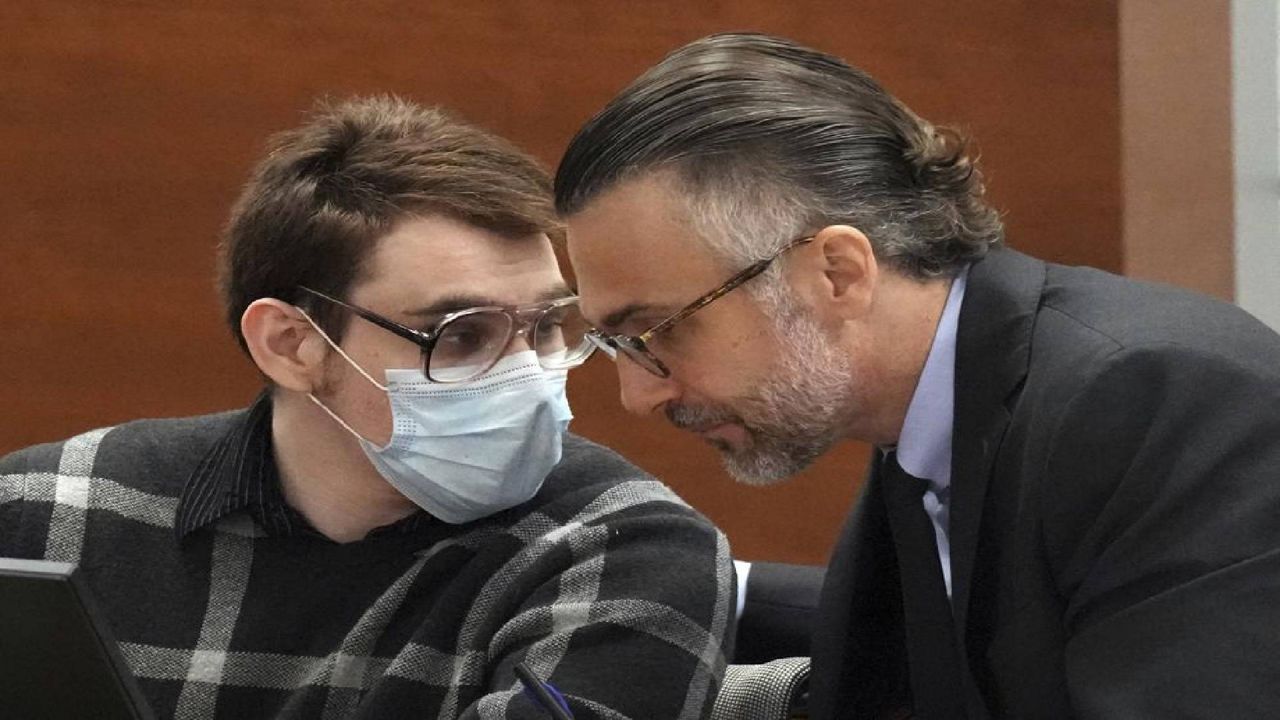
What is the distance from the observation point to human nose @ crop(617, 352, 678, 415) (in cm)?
168

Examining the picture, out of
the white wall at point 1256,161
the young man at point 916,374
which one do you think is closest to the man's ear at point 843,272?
the young man at point 916,374

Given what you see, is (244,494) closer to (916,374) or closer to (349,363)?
(349,363)

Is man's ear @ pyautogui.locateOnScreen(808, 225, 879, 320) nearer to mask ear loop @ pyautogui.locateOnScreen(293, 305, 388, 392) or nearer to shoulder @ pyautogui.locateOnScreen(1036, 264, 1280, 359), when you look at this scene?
shoulder @ pyautogui.locateOnScreen(1036, 264, 1280, 359)

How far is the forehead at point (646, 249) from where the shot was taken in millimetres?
1607

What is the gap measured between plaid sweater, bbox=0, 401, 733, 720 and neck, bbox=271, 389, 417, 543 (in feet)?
0.08

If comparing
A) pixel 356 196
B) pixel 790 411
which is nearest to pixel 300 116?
pixel 356 196

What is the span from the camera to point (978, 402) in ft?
5.00

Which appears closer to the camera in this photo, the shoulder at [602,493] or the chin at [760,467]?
the chin at [760,467]

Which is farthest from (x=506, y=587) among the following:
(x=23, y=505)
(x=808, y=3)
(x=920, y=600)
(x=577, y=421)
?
(x=808, y=3)

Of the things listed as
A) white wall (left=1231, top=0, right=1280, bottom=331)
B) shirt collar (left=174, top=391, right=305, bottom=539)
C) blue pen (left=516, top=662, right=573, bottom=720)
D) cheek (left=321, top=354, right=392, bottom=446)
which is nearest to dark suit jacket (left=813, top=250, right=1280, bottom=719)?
blue pen (left=516, top=662, right=573, bottom=720)

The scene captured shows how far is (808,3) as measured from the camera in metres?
2.74

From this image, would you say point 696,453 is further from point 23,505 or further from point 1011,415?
point 1011,415

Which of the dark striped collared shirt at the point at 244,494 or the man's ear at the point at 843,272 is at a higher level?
the man's ear at the point at 843,272

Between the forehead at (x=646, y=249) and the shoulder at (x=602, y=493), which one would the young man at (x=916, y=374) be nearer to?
the forehead at (x=646, y=249)
